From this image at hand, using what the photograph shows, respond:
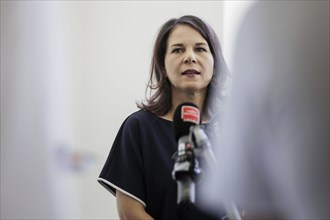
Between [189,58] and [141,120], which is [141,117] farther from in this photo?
[189,58]

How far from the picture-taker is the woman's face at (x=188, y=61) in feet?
3.86

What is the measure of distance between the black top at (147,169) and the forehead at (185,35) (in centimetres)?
24

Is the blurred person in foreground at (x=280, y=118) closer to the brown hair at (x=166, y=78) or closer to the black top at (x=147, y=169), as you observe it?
the black top at (x=147, y=169)

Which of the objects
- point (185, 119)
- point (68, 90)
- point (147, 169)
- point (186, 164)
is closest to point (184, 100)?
point (147, 169)

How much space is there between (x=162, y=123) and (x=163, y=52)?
227mm

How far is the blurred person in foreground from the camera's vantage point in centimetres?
77

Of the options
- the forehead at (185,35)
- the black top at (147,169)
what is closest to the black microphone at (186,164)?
the black top at (147,169)

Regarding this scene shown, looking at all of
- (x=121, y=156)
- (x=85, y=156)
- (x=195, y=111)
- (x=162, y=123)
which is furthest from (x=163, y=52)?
(x=85, y=156)

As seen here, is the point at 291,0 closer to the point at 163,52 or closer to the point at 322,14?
the point at 322,14

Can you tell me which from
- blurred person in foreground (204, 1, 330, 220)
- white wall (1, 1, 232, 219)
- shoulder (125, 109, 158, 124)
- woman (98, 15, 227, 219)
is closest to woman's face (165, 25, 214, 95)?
woman (98, 15, 227, 219)

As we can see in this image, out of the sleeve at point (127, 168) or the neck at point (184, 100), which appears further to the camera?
the neck at point (184, 100)

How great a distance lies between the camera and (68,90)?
169 cm

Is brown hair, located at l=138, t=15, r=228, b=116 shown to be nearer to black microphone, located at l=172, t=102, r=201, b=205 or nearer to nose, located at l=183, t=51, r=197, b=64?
nose, located at l=183, t=51, r=197, b=64

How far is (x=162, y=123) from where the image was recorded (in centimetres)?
119
